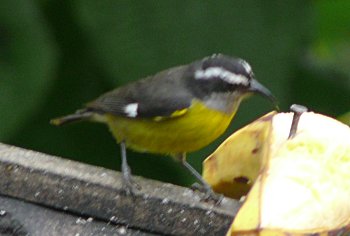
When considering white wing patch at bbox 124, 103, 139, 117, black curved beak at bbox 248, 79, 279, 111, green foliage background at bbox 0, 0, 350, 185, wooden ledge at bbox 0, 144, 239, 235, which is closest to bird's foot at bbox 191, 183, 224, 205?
wooden ledge at bbox 0, 144, 239, 235

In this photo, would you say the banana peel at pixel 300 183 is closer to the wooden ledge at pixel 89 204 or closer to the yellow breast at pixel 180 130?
the wooden ledge at pixel 89 204

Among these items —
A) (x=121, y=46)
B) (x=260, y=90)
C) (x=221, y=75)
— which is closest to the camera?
(x=260, y=90)

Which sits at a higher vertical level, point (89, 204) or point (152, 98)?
point (89, 204)

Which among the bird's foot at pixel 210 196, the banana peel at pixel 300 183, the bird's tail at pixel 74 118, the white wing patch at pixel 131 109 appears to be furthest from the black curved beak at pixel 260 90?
the banana peel at pixel 300 183

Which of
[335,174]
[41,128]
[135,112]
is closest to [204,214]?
[335,174]

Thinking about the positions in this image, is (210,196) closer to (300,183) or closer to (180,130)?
(300,183)

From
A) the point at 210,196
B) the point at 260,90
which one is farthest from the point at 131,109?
the point at 210,196

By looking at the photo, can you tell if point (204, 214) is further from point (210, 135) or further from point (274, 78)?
point (274, 78)
